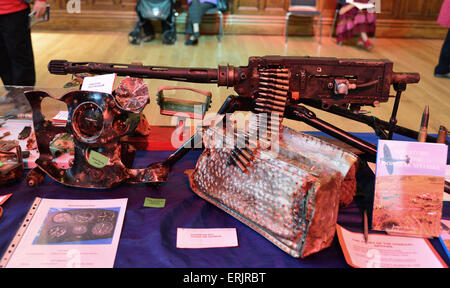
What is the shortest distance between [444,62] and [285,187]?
351cm

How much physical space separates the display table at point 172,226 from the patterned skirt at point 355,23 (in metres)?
3.93

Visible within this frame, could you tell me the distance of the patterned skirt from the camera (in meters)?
4.89

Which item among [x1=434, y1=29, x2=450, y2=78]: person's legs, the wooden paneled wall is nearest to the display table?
[x1=434, y1=29, x2=450, y2=78]: person's legs

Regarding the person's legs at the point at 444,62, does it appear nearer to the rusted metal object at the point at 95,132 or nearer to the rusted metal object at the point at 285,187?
the rusted metal object at the point at 285,187

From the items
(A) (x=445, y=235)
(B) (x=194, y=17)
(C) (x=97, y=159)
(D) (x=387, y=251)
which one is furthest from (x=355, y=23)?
(C) (x=97, y=159)

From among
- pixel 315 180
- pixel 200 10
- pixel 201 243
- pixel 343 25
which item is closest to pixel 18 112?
pixel 201 243

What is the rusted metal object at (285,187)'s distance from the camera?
1.13 m

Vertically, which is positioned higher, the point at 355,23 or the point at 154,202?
the point at 355,23

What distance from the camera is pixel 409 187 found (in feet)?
4.11

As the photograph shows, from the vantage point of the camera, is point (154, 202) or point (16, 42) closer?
point (154, 202)

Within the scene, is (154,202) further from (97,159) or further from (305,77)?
(305,77)

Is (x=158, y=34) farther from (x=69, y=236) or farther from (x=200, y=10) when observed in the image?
(x=69, y=236)

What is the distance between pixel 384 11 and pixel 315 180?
5.13 m

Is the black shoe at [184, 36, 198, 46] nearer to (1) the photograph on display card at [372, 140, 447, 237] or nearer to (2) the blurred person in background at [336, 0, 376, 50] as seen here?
(2) the blurred person in background at [336, 0, 376, 50]
